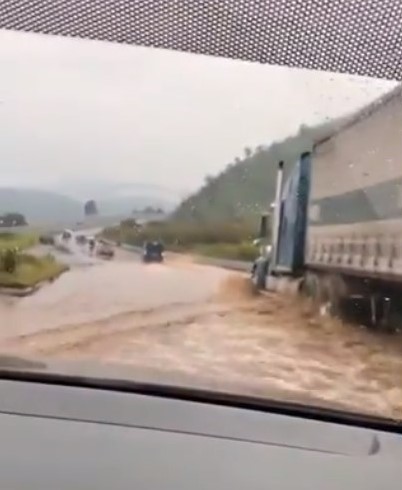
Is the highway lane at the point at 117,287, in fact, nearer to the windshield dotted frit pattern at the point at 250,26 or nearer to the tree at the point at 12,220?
the tree at the point at 12,220

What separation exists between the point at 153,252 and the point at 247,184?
0.23 meters

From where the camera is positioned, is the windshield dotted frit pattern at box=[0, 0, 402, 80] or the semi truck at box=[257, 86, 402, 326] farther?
the semi truck at box=[257, 86, 402, 326]

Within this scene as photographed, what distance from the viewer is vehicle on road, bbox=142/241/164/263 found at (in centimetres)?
249

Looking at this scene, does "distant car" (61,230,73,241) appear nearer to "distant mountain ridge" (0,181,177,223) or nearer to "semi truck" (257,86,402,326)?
"distant mountain ridge" (0,181,177,223)

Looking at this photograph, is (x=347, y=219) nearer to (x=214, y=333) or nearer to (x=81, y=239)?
(x=214, y=333)

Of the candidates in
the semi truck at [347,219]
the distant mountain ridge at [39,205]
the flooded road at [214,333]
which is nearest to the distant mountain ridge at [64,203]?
the distant mountain ridge at [39,205]

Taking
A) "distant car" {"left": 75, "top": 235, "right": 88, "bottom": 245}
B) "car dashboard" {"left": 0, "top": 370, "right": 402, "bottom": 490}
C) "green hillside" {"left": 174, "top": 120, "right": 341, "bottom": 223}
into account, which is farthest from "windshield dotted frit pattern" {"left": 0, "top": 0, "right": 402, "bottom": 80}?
"car dashboard" {"left": 0, "top": 370, "right": 402, "bottom": 490}

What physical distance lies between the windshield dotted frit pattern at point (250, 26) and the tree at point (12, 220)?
376 millimetres

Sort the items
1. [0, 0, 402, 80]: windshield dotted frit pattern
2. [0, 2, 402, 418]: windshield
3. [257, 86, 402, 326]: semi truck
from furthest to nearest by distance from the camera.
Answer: [257, 86, 402, 326]: semi truck → [0, 2, 402, 418]: windshield → [0, 0, 402, 80]: windshield dotted frit pattern

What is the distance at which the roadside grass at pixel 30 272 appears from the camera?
2.52 meters

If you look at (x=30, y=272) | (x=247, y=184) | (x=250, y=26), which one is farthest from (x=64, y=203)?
(x=250, y=26)

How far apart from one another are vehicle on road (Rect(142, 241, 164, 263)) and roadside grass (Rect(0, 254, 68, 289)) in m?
0.17

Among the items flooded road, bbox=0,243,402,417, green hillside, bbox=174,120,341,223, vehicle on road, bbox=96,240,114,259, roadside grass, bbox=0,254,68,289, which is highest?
green hillside, bbox=174,120,341,223

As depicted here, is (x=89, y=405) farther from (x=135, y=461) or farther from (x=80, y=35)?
(x=80, y=35)
